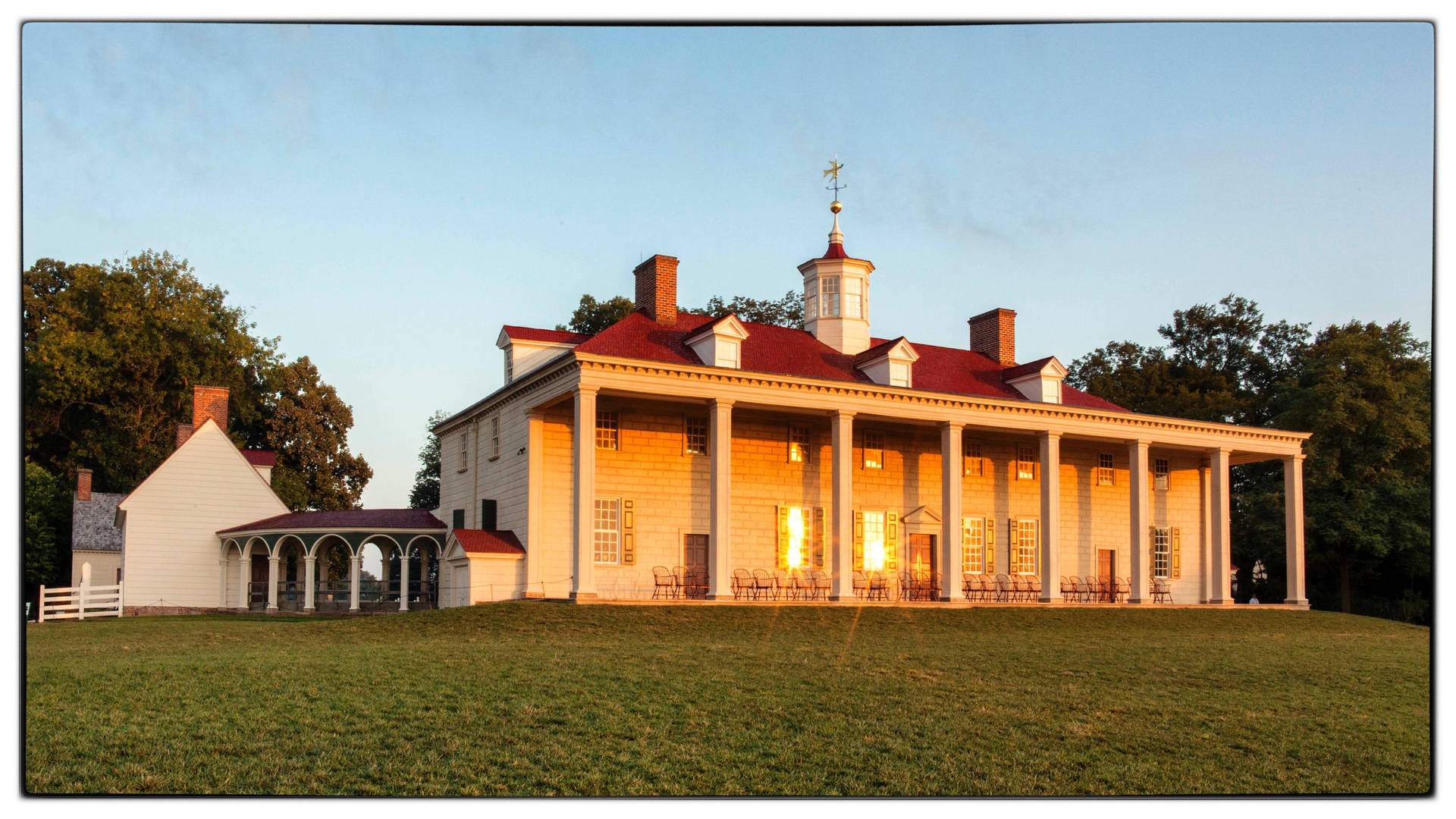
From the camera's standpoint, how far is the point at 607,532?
28.8 metres

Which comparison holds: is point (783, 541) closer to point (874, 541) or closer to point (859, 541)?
point (859, 541)

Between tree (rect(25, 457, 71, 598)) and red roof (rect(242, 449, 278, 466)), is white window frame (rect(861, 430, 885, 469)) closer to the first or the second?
red roof (rect(242, 449, 278, 466))

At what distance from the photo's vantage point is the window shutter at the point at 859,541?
31.8 meters

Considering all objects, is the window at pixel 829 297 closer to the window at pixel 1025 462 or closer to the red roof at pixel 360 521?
the window at pixel 1025 462

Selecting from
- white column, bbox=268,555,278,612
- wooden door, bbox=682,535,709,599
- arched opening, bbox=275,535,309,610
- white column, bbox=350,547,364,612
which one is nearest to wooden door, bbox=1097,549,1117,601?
wooden door, bbox=682,535,709,599

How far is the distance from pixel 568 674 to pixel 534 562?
1259 cm

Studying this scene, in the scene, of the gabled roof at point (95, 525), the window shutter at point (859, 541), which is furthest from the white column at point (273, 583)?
the window shutter at point (859, 541)

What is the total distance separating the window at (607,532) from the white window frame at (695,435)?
93.1 inches

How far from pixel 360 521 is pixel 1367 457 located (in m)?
31.3

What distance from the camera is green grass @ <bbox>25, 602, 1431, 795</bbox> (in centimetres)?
1042

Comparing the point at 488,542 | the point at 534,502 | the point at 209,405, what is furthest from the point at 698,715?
the point at 209,405

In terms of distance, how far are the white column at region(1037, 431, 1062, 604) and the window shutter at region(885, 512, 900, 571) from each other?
12.6 ft

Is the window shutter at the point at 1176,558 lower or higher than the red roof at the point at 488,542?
lower

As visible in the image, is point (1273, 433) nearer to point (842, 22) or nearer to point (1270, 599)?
point (1270, 599)
